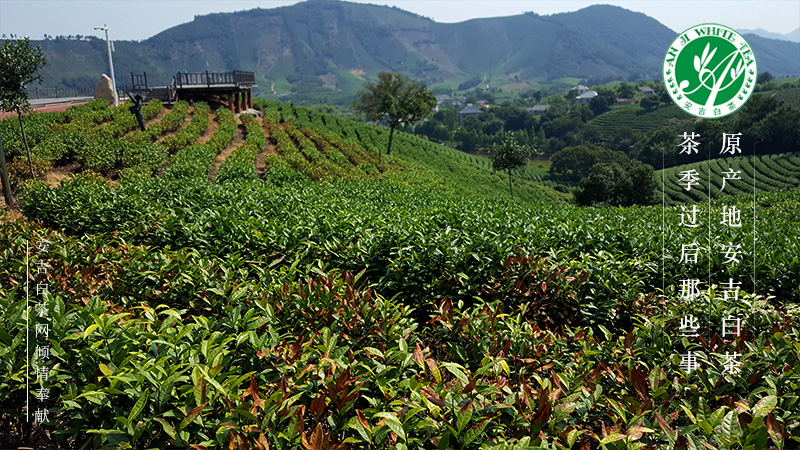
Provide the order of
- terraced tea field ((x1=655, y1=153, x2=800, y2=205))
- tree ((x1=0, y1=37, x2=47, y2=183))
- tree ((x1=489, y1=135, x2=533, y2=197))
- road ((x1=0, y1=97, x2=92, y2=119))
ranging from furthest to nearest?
terraced tea field ((x1=655, y1=153, x2=800, y2=205))
road ((x1=0, y1=97, x2=92, y2=119))
tree ((x1=489, y1=135, x2=533, y2=197))
tree ((x1=0, y1=37, x2=47, y2=183))

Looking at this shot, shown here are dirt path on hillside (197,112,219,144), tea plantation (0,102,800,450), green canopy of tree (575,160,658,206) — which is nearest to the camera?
tea plantation (0,102,800,450)

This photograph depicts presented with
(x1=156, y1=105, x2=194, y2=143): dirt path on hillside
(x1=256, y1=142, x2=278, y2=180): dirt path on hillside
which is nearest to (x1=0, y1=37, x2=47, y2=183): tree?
(x1=256, y1=142, x2=278, y2=180): dirt path on hillside

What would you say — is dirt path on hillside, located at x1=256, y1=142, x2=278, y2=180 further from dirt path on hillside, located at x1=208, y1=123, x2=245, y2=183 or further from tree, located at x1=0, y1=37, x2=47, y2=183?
tree, located at x1=0, y1=37, x2=47, y2=183

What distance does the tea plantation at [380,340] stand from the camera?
8.02 ft

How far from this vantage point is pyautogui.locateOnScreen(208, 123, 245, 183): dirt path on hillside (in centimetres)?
1818

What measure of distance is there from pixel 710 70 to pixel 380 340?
5.22m

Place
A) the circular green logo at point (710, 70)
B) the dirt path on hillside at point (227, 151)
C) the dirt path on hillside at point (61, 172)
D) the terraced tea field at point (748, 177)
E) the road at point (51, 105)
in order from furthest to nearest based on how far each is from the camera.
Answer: the terraced tea field at point (748, 177) → the road at point (51, 105) → the dirt path on hillside at point (227, 151) → the dirt path on hillside at point (61, 172) → the circular green logo at point (710, 70)

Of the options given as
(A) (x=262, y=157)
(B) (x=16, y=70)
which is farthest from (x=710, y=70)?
(A) (x=262, y=157)

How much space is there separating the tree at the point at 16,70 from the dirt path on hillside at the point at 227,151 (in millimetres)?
5835

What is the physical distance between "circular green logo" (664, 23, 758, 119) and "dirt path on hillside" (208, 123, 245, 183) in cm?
1489

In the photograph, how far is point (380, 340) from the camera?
11.7 feet

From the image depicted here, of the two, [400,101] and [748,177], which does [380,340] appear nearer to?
[400,101]

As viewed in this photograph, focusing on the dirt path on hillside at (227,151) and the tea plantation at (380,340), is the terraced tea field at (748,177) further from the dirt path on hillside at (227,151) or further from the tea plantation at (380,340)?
the tea plantation at (380,340)

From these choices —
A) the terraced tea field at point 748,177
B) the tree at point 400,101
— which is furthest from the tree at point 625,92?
the tree at point 400,101
